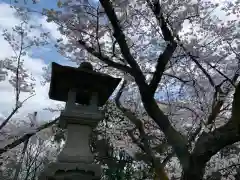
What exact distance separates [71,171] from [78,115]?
0.81 meters

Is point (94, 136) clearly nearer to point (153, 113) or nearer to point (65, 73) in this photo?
point (153, 113)

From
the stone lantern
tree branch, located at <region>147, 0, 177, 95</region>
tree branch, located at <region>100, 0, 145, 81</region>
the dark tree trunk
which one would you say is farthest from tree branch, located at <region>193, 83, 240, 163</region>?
tree branch, located at <region>100, 0, 145, 81</region>

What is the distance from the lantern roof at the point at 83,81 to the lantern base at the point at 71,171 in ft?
3.98

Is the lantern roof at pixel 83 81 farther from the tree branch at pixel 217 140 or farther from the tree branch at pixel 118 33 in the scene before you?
the tree branch at pixel 217 140

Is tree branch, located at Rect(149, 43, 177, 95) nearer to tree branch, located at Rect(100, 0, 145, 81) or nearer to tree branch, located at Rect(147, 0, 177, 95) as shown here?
tree branch, located at Rect(147, 0, 177, 95)

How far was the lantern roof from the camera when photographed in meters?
4.12

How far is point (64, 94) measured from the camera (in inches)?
185

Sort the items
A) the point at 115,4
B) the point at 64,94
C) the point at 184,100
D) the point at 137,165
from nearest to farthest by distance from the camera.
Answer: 1. the point at 64,94
2. the point at 115,4
3. the point at 184,100
4. the point at 137,165

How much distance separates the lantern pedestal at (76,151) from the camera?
11.6ft

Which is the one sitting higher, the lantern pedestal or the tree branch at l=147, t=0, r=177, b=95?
the tree branch at l=147, t=0, r=177, b=95

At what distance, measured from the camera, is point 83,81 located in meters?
4.22

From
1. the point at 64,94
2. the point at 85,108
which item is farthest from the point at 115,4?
the point at 85,108

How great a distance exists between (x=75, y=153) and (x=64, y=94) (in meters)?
1.33

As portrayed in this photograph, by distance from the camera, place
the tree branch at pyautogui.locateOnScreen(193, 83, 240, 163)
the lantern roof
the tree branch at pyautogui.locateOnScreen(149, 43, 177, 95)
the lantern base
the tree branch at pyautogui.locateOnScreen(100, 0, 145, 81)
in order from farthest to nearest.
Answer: the tree branch at pyautogui.locateOnScreen(149, 43, 177, 95) → the tree branch at pyautogui.locateOnScreen(100, 0, 145, 81) → the lantern roof → the tree branch at pyautogui.locateOnScreen(193, 83, 240, 163) → the lantern base
